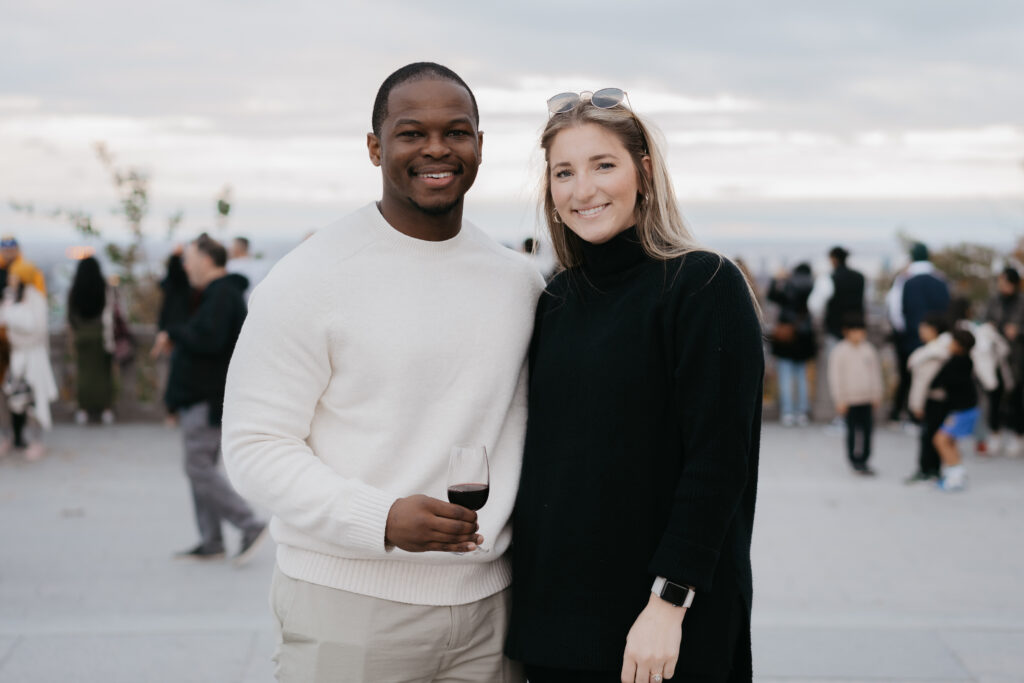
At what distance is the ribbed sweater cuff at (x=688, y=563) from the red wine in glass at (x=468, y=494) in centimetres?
45

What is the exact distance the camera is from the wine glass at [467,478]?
2.48 metres

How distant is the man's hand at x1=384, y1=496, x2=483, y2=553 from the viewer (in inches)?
94.2

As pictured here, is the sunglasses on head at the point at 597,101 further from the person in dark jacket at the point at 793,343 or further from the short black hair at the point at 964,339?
the person in dark jacket at the point at 793,343

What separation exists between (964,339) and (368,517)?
7.59 metres

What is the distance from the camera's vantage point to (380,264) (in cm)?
272

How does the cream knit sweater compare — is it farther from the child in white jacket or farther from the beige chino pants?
the child in white jacket

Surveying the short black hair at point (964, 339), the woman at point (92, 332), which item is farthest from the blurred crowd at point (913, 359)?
the woman at point (92, 332)

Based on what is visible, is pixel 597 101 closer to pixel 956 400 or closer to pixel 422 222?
pixel 422 222

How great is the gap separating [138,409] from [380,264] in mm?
10189

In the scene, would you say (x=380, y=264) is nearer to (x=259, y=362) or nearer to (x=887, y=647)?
(x=259, y=362)

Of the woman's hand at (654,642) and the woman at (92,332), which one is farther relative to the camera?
the woman at (92,332)

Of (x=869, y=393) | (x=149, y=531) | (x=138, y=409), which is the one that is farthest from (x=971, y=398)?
(x=138, y=409)

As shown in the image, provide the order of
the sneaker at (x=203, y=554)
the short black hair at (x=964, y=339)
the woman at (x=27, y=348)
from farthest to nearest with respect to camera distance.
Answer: the woman at (x=27, y=348) → the short black hair at (x=964, y=339) → the sneaker at (x=203, y=554)

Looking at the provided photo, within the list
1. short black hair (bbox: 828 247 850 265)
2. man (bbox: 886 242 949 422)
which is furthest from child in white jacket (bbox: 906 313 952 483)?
short black hair (bbox: 828 247 850 265)
